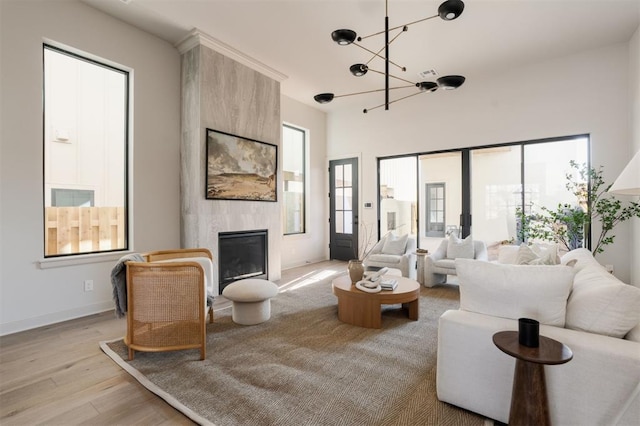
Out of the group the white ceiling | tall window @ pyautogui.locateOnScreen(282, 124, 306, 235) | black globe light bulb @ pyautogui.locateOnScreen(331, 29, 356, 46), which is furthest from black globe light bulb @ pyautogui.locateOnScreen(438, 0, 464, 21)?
tall window @ pyautogui.locateOnScreen(282, 124, 306, 235)

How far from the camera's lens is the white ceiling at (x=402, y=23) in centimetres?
351

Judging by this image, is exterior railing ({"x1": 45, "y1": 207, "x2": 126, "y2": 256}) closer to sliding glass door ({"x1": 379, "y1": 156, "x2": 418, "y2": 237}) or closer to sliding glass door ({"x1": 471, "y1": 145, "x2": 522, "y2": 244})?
sliding glass door ({"x1": 379, "y1": 156, "x2": 418, "y2": 237})

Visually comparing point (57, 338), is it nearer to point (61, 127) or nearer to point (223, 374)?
point (223, 374)

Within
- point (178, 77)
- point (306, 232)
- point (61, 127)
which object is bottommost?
point (306, 232)

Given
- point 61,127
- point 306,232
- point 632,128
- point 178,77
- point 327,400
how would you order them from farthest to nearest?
1. point 306,232
2. point 178,77
3. point 632,128
4. point 61,127
5. point 327,400

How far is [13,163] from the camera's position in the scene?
3.05 metres

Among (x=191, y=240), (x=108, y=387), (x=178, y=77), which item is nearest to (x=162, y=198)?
(x=191, y=240)

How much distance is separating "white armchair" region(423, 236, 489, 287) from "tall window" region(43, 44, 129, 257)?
4.36m

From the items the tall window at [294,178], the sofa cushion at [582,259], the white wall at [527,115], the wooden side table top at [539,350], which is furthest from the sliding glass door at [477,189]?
the wooden side table top at [539,350]

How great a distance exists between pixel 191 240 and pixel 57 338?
1.74 meters

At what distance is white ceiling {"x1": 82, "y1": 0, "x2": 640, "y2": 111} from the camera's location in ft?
11.5

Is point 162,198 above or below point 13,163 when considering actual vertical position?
Result: below

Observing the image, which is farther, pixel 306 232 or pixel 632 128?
pixel 306 232

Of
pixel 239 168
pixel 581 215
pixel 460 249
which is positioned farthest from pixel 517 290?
pixel 239 168
